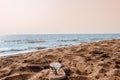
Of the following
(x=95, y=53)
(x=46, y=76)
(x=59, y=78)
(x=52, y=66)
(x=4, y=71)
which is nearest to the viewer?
(x=59, y=78)

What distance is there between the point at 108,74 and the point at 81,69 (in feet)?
2.95

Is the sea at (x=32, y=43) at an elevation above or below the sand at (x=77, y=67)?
below

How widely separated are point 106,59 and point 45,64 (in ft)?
5.78

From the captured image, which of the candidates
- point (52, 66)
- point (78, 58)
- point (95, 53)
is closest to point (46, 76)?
point (52, 66)

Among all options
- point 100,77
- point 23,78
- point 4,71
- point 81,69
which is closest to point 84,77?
point 100,77

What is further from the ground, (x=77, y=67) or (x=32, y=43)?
(x=77, y=67)

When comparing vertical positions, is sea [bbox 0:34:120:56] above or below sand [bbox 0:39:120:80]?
below

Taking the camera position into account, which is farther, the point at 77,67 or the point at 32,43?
the point at 32,43

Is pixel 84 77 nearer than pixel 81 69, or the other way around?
pixel 84 77

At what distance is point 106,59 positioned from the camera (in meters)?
6.86

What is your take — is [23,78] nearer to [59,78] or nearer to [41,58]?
[59,78]

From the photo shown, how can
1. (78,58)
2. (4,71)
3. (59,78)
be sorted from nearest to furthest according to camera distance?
(59,78)
(4,71)
(78,58)

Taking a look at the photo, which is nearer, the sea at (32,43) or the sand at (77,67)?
the sand at (77,67)

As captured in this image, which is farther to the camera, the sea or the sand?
the sea
